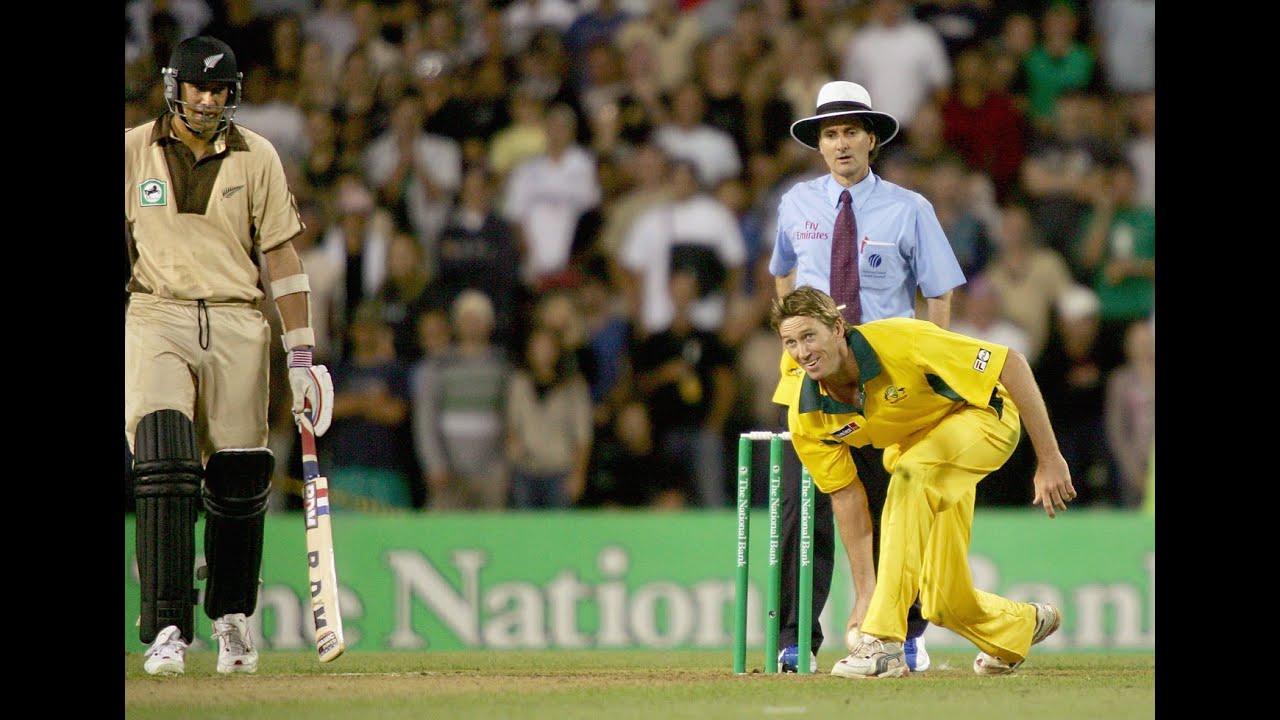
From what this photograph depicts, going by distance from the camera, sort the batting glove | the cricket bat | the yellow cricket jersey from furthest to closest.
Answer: the batting glove
the cricket bat
the yellow cricket jersey

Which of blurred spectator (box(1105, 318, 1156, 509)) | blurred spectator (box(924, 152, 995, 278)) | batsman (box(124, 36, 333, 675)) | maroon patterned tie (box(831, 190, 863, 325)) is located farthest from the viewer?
blurred spectator (box(924, 152, 995, 278))

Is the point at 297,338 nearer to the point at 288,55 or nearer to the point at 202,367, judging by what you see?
the point at 202,367

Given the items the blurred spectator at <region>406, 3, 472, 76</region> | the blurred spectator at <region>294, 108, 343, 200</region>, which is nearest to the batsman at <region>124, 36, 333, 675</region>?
the blurred spectator at <region>294, 108, 343, 200</region>

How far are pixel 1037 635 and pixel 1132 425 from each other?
14.3ft

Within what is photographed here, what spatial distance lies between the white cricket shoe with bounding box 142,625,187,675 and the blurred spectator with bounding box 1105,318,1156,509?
6001 millimetres

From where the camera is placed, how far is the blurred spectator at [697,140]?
11.6 metres

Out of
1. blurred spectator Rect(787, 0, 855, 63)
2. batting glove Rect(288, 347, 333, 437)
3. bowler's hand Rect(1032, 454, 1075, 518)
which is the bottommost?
bowler's hand Rect(1032, 454, 1075, 518)

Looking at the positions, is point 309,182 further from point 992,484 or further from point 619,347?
point 992,484

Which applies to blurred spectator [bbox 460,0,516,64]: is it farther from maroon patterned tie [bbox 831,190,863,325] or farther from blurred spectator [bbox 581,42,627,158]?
maroon patterned tie [bbox 831,190,863,325]

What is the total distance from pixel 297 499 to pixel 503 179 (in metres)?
2.54

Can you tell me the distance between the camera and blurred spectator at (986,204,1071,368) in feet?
35.8

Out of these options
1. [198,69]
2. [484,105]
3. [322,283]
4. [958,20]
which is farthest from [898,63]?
[198,69]

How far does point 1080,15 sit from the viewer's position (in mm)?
12250

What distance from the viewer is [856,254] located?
22.1 ft
